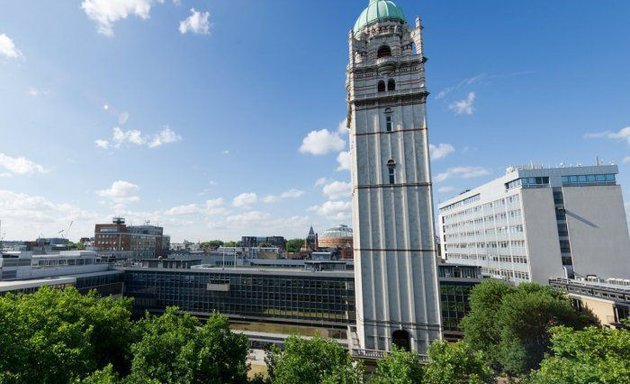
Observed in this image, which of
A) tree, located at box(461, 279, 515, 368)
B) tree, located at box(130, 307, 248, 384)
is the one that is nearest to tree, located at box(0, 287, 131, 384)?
tree, located at box(130, 307, 248, 384)

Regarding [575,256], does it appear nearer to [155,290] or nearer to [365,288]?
[365,288]

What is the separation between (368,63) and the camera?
43.2m

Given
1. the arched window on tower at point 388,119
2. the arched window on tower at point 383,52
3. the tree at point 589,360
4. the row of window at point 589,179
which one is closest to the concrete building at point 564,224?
the row of window at point 589,179

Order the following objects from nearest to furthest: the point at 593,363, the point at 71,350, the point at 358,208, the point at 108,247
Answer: the point at 593,363, the point at 71,350, the point at 358,208, the point at 108,247

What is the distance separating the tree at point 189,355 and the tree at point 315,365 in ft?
14.7

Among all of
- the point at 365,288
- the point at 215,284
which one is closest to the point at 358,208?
the point at 365,288

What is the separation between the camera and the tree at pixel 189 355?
2416cm

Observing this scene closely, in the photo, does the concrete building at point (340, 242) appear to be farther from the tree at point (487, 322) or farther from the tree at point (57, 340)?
the tree at point (57, 340)

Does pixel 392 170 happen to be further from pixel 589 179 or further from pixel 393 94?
pixel 589 179

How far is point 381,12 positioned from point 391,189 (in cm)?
2595

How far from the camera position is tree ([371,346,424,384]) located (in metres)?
21.3

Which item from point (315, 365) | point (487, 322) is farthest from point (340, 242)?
point (315, 365)

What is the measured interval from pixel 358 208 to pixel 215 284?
149ft

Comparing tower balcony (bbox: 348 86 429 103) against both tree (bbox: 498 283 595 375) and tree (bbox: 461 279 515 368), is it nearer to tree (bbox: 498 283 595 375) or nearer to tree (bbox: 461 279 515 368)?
tree (bbox: 498 283 595 375)
